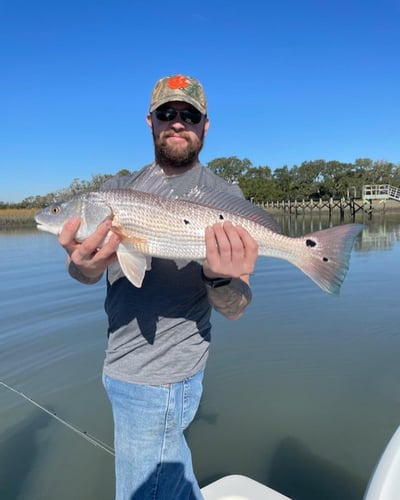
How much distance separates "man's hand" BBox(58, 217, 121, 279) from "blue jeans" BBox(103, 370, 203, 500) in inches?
28.4

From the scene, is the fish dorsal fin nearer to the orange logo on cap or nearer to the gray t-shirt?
the gray t-shirt

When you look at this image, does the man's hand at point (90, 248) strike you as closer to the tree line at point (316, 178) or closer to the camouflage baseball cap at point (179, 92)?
the camouflage baseball cap at point (179, 92)

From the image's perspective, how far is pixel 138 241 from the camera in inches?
107

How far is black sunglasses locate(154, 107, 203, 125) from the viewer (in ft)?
9.39

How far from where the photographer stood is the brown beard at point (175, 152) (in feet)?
9.30

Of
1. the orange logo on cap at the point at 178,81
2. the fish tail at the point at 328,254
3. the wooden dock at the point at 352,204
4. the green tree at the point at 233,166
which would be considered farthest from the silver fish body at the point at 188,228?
the green tree at the point at 233,166

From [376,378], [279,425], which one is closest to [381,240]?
[376,378]

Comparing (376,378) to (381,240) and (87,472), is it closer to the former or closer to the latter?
(87,472)

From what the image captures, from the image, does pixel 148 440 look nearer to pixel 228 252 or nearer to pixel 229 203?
pixel 228 252

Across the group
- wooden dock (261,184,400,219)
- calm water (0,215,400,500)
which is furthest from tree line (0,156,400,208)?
calm water (0,215,400,500)

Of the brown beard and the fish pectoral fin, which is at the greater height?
the brown beard

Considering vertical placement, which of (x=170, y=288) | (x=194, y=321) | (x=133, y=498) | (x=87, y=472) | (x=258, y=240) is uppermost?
(x=258, y=240)

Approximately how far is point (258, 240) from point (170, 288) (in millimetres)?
713

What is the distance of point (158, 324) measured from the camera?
255cm
